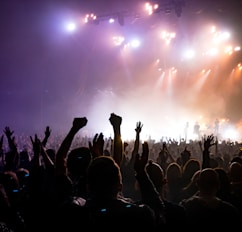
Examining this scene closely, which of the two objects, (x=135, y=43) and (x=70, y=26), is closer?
(x=70, y=26)

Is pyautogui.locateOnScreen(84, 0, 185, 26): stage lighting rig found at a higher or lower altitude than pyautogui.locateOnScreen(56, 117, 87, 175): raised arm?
higher

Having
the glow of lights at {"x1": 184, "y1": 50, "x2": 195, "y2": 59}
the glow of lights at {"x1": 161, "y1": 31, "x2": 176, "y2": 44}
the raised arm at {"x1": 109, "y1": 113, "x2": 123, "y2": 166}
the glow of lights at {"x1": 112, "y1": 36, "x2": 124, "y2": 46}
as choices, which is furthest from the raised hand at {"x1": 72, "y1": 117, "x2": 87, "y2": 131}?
the glow of lights at {"x1": 184, "y1": 50, "x2": 195, "y2": 59}

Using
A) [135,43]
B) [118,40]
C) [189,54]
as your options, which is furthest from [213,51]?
[118,40]

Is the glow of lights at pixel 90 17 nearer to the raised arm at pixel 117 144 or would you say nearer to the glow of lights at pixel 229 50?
the glow of lights at pixel 229 50

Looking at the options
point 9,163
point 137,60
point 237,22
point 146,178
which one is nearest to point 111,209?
point 146,178

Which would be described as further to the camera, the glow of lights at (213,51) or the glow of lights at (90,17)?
the glow of lights at (213,51)

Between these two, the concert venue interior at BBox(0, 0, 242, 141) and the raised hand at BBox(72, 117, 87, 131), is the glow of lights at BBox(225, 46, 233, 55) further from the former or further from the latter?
the raised hand at BBox(72, 117, 87, 131)

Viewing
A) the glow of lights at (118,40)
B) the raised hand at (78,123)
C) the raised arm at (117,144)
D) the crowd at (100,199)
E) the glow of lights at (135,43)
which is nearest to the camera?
the crowd at (100,199)

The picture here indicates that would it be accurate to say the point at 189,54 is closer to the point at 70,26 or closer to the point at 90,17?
the point at 90,17

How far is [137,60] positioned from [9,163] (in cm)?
2183

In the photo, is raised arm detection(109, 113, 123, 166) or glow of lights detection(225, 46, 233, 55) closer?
raised arm detection(109, 113, 123, 166)

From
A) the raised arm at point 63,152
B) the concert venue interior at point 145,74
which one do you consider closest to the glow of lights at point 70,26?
the concert venue interior at point 145,74

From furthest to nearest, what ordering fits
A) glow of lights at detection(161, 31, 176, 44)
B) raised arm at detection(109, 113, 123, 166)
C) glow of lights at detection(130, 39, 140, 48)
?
glow of lights at detection(161, 31, 176, 44)
glow of lights at detection(130, 39, 140, 48)
raised arm at detection(109, 113, 123, 166)

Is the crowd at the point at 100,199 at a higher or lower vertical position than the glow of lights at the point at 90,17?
lower
